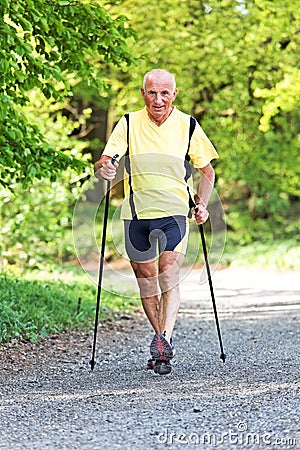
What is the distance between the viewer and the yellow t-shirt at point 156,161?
6227 millimetres

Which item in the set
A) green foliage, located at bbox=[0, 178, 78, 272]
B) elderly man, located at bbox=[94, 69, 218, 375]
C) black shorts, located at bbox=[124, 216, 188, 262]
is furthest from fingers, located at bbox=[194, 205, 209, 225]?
green foliage, located at bbox=[0, 178, 78, 272]

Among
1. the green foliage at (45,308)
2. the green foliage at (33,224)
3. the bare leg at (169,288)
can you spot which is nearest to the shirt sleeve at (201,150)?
the bare leg at (169,288)

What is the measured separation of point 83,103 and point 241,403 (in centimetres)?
1716

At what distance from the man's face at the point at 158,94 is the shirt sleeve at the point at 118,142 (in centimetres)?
23

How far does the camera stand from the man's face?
20.3ft

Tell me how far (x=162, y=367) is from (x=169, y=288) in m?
0.58

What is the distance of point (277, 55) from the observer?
1755cm

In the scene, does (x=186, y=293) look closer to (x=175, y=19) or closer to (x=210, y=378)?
(x=175, y=19)

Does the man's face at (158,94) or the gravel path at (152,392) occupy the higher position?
the man's face at (158,94)

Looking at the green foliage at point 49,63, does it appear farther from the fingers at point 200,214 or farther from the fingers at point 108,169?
the fingers at point 200,214

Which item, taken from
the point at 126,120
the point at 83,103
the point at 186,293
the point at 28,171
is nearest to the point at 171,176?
the point at 126,120

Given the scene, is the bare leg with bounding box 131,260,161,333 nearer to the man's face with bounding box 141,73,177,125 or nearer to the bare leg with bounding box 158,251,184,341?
the bare leg with bounding box 158,251,184,341

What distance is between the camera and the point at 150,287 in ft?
21.2

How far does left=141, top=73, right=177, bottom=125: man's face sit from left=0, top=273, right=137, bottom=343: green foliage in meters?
2.55
